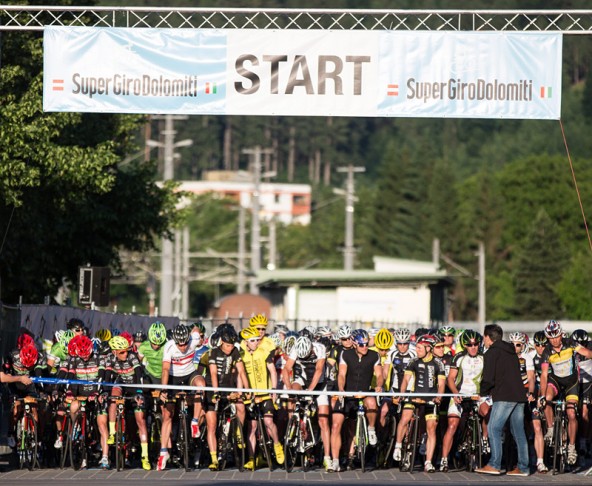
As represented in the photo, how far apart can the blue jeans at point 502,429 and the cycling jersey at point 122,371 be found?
4.52m

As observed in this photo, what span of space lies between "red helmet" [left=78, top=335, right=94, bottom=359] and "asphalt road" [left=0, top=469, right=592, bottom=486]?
1.54 m

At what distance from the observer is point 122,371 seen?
63.9 feet

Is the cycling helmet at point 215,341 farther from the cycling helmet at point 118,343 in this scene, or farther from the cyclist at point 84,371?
the cyclist at point 84,371

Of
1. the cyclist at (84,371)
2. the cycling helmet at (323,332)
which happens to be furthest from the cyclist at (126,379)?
the cycling helmet at (323,332)

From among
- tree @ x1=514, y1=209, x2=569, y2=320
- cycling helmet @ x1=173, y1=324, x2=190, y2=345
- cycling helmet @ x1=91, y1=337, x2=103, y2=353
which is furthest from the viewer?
tree @ x1=514, y1=209, x2=569, y2=320

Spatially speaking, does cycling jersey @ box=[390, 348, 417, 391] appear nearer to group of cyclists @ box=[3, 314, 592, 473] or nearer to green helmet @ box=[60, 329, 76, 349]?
group of cyclists @ box=[3, 314, 592, 473]

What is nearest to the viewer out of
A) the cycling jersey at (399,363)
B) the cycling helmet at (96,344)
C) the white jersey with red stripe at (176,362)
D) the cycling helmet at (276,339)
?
the white jersey with red stripe at (176,362)

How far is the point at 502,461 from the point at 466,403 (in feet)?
2.90

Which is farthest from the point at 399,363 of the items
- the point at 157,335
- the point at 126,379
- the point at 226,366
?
the point at 126,379

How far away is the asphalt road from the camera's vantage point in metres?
17.5

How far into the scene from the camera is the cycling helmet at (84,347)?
1958cm

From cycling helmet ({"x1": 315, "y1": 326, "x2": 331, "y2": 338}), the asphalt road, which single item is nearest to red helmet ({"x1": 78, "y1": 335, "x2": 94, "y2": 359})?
the asphalt road

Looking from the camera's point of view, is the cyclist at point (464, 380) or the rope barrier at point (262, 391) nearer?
the rope barrier at point (262, 391)

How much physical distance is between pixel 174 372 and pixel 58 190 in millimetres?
12645
